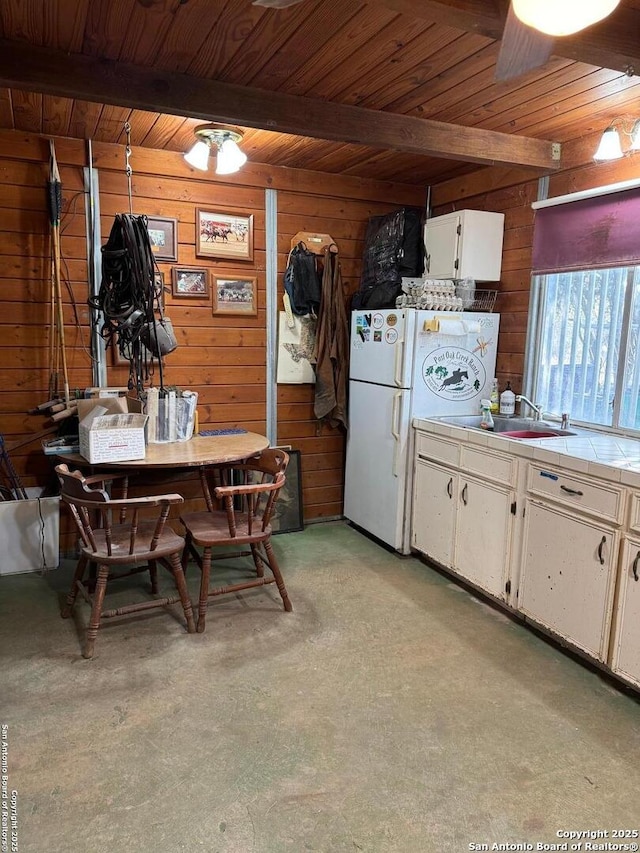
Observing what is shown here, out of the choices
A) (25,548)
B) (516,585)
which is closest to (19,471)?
(25,548)

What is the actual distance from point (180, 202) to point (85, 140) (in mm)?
611

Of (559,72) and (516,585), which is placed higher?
(559,72)

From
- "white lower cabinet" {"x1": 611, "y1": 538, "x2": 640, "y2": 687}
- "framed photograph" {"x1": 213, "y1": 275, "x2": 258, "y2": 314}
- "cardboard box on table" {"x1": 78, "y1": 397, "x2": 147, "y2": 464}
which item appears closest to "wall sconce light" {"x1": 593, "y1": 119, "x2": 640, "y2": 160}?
"white lower cabinet" {"x1": 611, "y1": 538, "x2": 640, "y2": 687}

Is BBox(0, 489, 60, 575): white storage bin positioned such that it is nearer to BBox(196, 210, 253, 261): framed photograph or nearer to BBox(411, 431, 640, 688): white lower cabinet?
BBox(196, 210, 253, 261): framed photograph

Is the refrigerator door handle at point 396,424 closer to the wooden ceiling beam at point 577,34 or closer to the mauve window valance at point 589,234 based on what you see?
the mauve window valance at point 589,234

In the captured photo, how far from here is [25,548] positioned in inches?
134

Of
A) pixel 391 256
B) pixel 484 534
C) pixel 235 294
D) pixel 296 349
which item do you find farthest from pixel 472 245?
pixel 484 534

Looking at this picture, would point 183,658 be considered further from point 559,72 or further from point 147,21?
point 559,72

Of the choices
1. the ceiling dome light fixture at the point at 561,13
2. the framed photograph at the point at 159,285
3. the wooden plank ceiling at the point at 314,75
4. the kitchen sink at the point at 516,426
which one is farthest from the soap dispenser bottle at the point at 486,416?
the ceiling dome light fixture at the point at 561,13

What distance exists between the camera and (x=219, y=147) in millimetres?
3266

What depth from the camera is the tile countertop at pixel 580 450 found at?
2.37 metres

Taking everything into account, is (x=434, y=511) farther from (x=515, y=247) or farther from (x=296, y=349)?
(x=515, y=247)

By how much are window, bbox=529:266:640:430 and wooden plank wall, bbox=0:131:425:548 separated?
56.5 inches

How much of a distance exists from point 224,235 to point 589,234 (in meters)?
2.17
